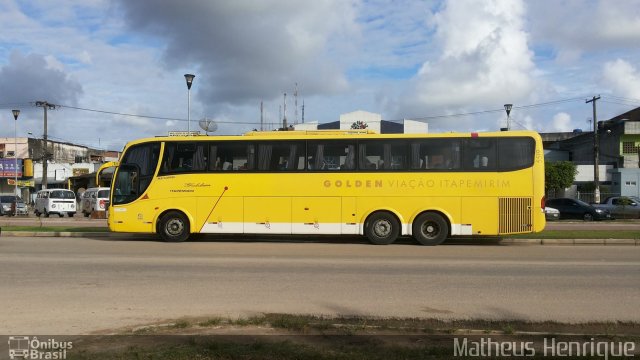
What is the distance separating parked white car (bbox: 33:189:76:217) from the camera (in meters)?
35.0

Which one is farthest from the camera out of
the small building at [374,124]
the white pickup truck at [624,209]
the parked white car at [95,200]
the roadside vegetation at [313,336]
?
the small building at [374,124]

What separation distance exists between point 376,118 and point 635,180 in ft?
83.6

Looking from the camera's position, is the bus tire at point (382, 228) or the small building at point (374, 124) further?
the small building at point (374, 124)

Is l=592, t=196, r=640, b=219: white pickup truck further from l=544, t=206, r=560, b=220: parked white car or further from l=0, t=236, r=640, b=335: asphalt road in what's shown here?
l=0, t=236, r=640, b=335: asphalt road

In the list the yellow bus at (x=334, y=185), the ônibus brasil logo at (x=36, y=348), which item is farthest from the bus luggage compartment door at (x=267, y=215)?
the ônibus brasil logo at (x=36, y=348)

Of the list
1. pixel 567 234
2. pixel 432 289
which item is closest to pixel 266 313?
pixel 432 289

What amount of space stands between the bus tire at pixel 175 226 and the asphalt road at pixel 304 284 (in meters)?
2.31

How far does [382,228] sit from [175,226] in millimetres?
6524

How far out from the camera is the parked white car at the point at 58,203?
35000 millimetres

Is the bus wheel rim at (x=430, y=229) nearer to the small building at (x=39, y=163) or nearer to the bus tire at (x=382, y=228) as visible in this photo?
the bus tire at (x=382, y=228)

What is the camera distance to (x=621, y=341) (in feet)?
17.8

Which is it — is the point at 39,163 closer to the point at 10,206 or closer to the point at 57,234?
the point at 10,206

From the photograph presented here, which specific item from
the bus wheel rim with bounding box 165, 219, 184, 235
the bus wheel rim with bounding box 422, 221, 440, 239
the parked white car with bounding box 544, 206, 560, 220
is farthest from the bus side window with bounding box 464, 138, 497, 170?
the parked white car with bounding box 544, 206, 560, 220

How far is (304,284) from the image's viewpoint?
9281mm
